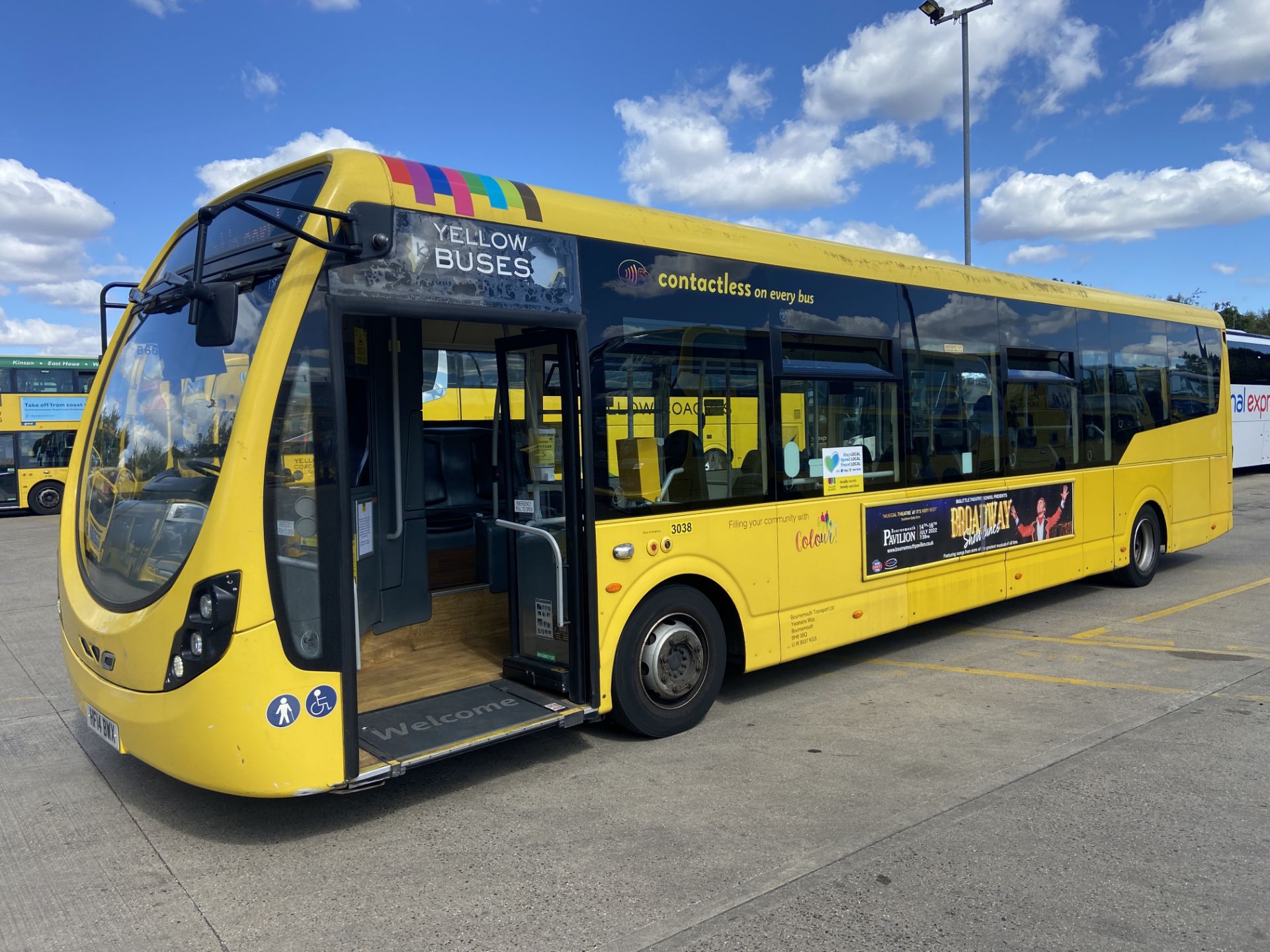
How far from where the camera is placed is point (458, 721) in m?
4.76

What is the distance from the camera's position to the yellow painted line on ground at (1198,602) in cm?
→ 863

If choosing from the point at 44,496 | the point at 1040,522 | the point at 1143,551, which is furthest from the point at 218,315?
the point at 44,496

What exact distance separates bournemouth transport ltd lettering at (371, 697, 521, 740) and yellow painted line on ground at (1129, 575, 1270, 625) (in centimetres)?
638

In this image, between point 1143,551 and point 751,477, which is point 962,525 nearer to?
point 751,477

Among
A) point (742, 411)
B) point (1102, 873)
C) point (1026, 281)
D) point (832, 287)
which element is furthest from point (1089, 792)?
point (1026, 281)

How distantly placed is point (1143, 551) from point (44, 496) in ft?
86.4

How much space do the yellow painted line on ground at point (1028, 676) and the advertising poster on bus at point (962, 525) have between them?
0.83 metres

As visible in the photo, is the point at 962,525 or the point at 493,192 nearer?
the point at 493,192

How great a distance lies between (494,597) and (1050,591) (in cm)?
677

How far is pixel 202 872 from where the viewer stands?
12.8 ft

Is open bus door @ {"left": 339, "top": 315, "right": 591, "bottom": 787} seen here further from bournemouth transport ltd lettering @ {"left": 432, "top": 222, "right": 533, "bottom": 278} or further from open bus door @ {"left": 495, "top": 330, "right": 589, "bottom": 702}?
bournemouth transport ltd lettering @ {"left": 432, "top": 222, "right": 533, "bottom": 278}

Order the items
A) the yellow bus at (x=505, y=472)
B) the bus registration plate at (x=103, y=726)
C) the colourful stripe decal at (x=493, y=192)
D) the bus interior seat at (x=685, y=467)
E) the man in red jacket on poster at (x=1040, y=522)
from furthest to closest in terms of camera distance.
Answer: the man in red jacket on poster at (x=1040, y=522) → the bus interior seat at (x=685, y=467) → the colourful stripe decal at (x=493, y=192) → the bus registration plate at (x=103, y=726) → the yellow bus at (x=505, y=472)

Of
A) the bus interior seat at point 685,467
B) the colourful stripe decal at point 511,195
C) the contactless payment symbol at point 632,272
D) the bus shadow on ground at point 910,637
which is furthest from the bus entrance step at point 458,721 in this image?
the colourful stripe decal at point 511,195

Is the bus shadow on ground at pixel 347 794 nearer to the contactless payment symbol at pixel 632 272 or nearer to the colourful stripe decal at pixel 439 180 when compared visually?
the contactless payment symbol at pixel 632 272
